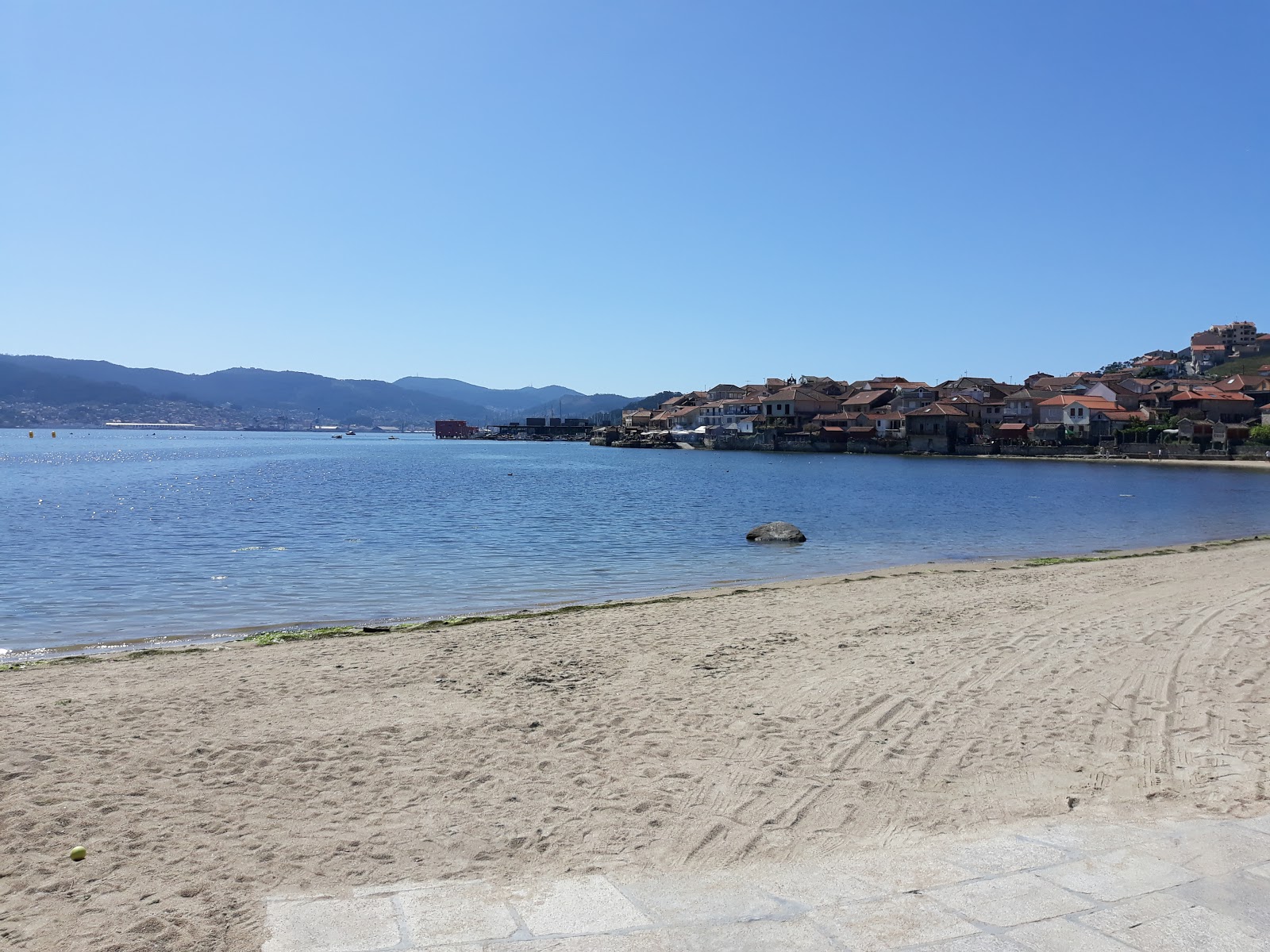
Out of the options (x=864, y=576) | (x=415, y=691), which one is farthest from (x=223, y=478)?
(x=415, y=691)

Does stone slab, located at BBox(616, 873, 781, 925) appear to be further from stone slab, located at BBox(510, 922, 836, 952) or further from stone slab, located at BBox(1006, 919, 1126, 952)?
stone slab, located at BBox(1006, 919, 1126, 952)

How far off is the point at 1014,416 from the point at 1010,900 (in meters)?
128

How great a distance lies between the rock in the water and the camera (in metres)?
28.3

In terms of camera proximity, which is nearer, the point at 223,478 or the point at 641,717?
the point at 641,717

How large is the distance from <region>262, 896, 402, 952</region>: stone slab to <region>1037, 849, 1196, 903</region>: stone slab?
12.2 feet

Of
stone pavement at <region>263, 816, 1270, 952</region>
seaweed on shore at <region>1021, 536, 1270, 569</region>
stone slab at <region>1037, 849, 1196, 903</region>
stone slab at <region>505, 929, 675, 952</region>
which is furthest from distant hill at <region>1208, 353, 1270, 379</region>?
stone slab at <region>505, 929, 675, 952</region>

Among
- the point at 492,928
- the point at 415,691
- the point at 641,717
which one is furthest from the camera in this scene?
the point at 415,691

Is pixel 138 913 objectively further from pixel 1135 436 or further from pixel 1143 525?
pixel 1135 436

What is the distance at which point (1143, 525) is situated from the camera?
119ft

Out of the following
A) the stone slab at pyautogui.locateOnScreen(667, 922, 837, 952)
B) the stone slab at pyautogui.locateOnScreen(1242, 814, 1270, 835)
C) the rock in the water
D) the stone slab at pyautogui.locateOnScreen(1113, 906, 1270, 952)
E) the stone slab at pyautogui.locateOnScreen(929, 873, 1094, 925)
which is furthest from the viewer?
the rock in the water

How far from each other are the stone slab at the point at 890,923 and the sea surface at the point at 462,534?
1287 cm

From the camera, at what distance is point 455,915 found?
4.66 meters

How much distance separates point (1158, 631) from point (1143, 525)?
2796 centimetres

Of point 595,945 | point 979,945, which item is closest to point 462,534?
point 595,945
